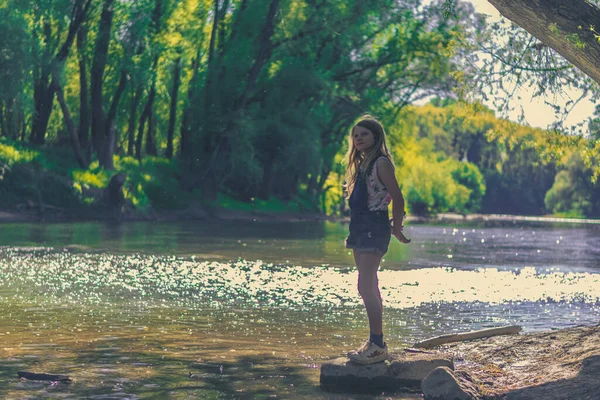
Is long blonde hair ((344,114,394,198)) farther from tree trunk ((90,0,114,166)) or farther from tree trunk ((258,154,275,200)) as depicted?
tree trunk ((258,154,275,200))

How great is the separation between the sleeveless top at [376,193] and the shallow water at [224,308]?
1612 millimetres

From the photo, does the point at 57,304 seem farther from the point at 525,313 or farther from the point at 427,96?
the point at 427,96

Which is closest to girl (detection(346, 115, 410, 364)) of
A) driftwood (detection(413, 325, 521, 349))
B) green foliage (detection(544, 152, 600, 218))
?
driftwood (detection(413, 325, 521, 349))

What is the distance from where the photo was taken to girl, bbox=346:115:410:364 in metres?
7.95

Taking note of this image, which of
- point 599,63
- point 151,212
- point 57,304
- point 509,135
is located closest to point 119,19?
point 151,212

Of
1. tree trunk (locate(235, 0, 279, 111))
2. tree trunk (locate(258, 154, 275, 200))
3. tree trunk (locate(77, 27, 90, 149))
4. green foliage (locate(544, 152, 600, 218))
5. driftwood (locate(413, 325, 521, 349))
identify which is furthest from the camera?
green foliage (locate(544, 152, 600, 218))

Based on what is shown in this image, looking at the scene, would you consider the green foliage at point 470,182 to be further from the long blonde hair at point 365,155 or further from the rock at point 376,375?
the rock at point 376,375

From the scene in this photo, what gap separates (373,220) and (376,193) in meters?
0.25

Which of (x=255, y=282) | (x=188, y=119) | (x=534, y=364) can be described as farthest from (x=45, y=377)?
(x=188, y=119)

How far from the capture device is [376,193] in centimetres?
803

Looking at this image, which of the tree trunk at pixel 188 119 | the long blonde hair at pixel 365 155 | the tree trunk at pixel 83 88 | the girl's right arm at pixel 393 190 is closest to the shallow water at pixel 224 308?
the girl's right arm at pixel 393 190

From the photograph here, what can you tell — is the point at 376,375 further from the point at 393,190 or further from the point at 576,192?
the point at 576,192

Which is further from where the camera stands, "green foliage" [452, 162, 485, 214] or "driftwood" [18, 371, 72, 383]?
"green foliage" [452, 162, 485, 214]

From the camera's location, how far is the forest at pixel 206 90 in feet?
133
